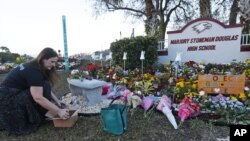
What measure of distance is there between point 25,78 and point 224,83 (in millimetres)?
3418

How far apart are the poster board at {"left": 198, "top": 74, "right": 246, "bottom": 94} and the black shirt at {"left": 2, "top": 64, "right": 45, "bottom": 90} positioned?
2953 millimetres

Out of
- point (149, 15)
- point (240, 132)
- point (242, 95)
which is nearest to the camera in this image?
point (240, 132)

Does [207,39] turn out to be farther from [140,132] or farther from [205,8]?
[140,132]

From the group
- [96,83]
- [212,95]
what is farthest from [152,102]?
[212,95]

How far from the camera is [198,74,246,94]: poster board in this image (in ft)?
15.2

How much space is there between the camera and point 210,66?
25.4 feet

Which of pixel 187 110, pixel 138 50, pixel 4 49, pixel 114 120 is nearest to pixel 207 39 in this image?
pixel 138 50

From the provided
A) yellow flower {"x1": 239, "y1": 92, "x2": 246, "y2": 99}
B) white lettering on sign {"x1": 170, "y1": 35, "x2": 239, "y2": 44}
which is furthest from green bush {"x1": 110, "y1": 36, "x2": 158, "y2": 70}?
yellow flower {"x1": 239, "y1": 92, "x2": 246, "y2": 99}

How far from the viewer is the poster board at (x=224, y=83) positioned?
463 cm

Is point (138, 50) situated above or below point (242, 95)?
above

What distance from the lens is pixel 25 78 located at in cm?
328

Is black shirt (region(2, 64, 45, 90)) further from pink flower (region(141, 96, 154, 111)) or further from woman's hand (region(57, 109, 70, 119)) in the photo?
pink flower (region(141, 96, 154, 111))

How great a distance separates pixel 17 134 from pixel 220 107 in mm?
2970

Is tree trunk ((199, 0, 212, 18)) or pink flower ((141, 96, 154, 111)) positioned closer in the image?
pink flower ((141, 96, 154, 111))
